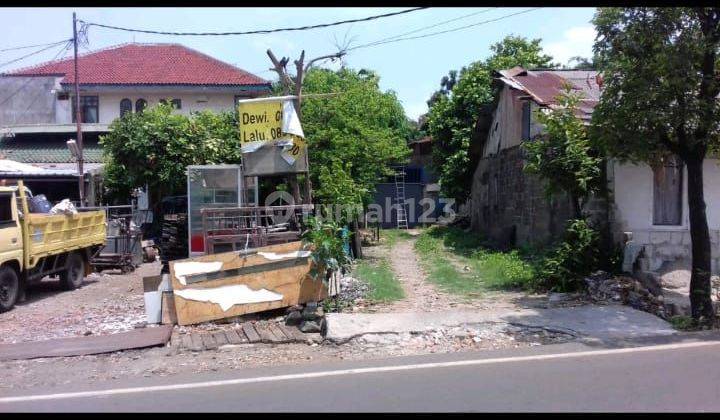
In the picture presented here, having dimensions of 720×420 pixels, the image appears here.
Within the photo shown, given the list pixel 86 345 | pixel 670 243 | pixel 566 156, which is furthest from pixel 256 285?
pixel 670 243

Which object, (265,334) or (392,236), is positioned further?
(392,236)

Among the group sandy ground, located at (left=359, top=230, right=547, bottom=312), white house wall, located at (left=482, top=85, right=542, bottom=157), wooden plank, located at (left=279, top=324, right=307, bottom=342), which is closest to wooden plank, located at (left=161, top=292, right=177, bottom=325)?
wooden plank, located at (left=279, top=324, right=307, bottom=342)

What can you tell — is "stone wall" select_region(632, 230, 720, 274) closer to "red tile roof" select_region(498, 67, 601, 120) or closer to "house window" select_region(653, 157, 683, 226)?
"house window" select_region(653, 157, 683, 226)

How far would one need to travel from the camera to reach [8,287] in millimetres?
10797

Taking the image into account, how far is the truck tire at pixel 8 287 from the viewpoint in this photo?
1061 cm

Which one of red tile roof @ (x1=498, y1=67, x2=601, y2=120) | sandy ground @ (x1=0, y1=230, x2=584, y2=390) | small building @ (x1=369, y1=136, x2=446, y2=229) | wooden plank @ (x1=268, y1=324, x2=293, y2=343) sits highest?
red tile roof @ (x1=498, y1=67, x2=601, y2=120)

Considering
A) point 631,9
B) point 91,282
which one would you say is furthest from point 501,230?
point 91,282

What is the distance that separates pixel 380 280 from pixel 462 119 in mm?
14503

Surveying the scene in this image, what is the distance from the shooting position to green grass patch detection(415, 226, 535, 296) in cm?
1158

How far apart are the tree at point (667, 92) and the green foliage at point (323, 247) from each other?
14.5 feet

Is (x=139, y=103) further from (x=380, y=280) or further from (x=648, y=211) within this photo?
(x=648, y=211)

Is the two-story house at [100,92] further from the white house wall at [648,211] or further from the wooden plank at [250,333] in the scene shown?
the white house wall at [648,211]

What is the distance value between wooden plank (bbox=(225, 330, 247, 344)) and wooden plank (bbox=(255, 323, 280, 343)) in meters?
0.29
